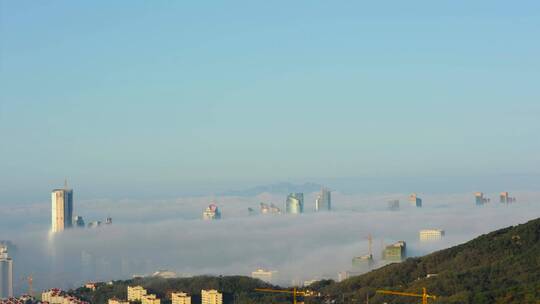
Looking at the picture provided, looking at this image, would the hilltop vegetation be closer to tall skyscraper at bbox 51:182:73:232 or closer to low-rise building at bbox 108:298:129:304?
low-rise building at bbox 108:298:129:304

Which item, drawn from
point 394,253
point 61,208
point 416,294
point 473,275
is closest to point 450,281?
point 473,275

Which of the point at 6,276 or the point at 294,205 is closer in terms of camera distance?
the point at 6,276

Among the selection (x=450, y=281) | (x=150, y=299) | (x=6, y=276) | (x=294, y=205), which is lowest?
(x=150, y=299)

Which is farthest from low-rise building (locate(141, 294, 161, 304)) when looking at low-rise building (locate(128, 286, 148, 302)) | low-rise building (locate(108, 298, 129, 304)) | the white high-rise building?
the white high-rise building

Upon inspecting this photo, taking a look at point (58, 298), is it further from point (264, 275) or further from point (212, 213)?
point (212, 213)

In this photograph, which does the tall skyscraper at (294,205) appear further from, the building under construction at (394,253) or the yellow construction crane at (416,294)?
the yellow construction crane at (416,294)

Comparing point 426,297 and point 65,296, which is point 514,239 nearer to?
point 426,297

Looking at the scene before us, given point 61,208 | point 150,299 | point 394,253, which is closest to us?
point 150,299
